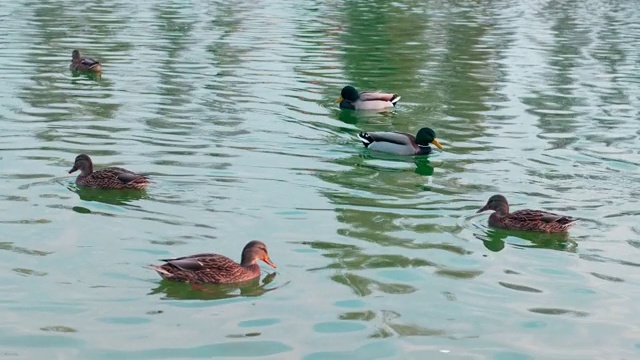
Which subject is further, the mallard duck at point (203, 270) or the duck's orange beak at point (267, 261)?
the duck's orange beak at point (267, 261)

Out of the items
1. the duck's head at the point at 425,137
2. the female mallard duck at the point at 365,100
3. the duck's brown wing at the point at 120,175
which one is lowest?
the female mallard duck at the point at 365,100

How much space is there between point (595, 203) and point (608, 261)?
9.66 ft

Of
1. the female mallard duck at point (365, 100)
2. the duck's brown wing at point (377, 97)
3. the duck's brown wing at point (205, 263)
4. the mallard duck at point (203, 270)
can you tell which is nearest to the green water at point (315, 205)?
the mallard duck at point (203, 270)

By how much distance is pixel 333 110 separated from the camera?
1026 inches

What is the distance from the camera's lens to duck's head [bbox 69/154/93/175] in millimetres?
17469

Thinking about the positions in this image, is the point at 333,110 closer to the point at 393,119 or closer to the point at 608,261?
the point at 393,119

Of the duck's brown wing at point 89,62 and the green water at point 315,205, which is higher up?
the duck's brown wing at point 89,62

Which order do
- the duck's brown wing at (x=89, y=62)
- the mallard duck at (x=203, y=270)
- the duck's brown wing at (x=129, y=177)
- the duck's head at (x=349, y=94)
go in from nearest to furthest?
the mallard duck at (x=203, y=270) → the duck's brown wing at (x=129, y=177) → the duck's head at (x=349, y=94) → the duck's brown wing at (x=89, y=62)

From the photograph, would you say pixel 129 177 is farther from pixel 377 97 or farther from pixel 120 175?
pixel 377 97

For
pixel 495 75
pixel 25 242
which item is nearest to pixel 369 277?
pixel 25 242

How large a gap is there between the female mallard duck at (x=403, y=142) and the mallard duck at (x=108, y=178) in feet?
18.1

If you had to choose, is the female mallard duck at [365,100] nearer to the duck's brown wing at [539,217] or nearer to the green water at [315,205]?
the green water at [315,205]

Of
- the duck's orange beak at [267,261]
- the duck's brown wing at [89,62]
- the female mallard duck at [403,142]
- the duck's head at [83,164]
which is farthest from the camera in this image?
the duck's brown wing at [89,62]

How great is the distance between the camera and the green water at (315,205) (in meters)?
11.7
